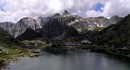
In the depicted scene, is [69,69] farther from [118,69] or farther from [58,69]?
[118,69]

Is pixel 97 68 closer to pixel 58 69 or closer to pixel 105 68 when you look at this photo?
pixel 105 68

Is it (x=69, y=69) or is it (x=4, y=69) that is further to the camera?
(x=69, y=69)

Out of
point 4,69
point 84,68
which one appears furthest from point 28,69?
point 84,68

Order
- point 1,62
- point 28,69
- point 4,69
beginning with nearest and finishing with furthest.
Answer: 1. point 4,69
2. point 28,69
3. point 1,62

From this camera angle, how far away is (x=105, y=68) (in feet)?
564

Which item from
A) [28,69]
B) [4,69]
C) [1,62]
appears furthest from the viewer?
[1,62]

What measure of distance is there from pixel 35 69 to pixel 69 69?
Result: 23847 mm

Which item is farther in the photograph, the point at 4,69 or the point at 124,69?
the point at 124,69

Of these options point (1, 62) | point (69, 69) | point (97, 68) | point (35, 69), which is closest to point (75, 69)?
point (69, 69)

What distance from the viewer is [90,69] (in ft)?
544

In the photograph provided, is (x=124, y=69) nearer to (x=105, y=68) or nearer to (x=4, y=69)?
(x=105, y=68)

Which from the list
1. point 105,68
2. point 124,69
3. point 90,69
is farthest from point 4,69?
point 124,69

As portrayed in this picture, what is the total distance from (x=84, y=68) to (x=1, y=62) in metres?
62.3

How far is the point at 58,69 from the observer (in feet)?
549
